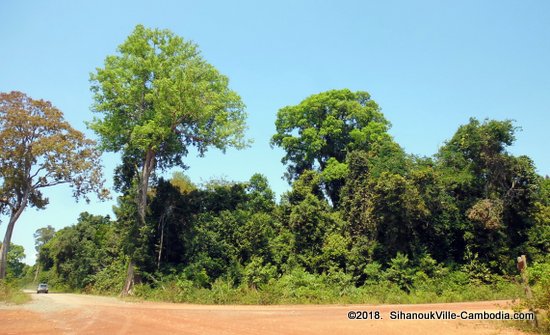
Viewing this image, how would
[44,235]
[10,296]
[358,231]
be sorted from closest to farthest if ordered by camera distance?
[10,296], [358,231], [44,235]

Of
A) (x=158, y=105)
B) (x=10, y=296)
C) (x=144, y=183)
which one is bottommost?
(x=10, y=296)

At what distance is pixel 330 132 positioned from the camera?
3284 cm

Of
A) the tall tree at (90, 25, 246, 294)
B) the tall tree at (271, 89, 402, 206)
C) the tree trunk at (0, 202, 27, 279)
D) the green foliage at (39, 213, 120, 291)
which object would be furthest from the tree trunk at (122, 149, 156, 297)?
the tall tree at (271, 89, 402, 206)

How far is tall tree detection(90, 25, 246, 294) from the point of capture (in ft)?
82.7

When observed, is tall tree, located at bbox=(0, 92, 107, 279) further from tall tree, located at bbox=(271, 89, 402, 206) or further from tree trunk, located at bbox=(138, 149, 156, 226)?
tall tree, located at bbox=(271, 89, 402, 206)

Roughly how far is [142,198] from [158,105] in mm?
6185

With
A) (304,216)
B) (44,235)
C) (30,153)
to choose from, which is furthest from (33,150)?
(44,235)

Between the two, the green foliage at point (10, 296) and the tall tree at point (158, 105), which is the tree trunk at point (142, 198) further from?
the green foliage at point (10, 296)

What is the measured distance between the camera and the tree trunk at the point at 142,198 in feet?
79.8

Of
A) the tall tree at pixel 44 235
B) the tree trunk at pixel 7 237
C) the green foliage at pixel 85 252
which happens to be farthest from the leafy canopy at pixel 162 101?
the tall tree at pixel 44 235

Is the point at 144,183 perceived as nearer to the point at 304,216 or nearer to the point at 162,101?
the point at 162,101

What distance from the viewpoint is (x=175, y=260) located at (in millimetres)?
26594

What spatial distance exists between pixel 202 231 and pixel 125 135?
858cm

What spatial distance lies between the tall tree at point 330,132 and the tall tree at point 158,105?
297 inches
